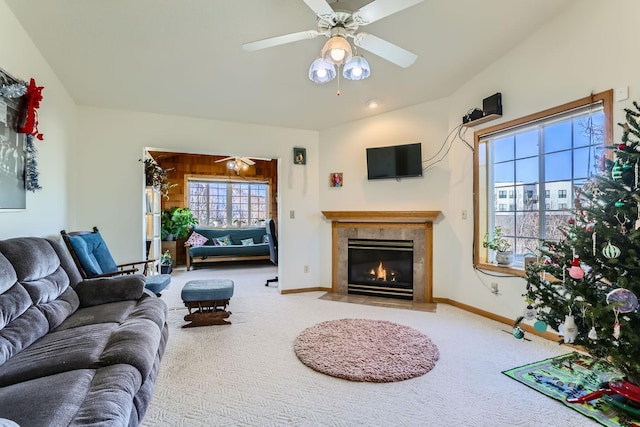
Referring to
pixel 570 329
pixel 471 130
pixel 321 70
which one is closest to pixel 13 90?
pixel 321 70

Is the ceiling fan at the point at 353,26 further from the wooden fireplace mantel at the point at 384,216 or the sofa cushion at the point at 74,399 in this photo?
the wooden fireplace mantel at the point at 384,216

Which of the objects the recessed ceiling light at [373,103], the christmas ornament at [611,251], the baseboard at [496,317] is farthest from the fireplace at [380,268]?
the christmas ornament at [611,251]

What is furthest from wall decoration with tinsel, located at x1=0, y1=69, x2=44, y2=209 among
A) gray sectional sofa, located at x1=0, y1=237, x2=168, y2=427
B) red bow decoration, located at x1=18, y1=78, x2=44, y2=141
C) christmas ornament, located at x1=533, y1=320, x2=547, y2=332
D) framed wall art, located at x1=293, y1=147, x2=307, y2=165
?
christmas ornament, located at x1=533, y1=320, x2=547, y2=332

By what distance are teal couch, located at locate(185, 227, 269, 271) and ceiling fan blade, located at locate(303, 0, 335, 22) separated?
553 cm

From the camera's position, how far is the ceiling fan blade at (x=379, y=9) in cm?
174

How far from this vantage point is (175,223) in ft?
21.8

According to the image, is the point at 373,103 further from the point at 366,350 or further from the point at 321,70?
the point at 366,350

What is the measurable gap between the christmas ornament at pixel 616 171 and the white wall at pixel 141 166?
11.4ft

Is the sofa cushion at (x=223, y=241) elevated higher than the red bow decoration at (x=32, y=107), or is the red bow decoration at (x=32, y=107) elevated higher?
the red bow decoration at (x=32, y=107)

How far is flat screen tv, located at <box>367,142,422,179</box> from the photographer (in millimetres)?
4138

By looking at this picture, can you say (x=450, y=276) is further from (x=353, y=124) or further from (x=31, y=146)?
(x=31, y=146)

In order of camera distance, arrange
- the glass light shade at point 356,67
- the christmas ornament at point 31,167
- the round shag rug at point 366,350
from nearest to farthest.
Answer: the glass light shade at point 356,67 → the round shag rug at point 366,350 → the christmas ornament at point 31,167

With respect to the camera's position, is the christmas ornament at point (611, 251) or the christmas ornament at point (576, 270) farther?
the christmas ornament at point (576, 270)

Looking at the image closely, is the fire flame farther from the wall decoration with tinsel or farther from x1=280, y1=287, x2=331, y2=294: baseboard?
the wall decoration with tinsel
